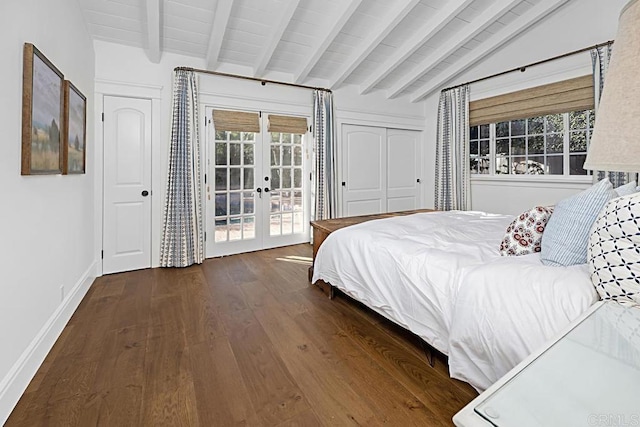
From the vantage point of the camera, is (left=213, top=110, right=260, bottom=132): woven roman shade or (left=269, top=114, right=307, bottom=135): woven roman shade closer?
(left=213, top=110, right=260, bottom=132): woven roman shade

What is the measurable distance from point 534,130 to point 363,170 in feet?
8.03

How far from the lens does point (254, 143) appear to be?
4.50 m

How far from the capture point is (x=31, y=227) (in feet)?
6.07

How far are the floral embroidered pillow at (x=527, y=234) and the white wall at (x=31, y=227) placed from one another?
8.41ft

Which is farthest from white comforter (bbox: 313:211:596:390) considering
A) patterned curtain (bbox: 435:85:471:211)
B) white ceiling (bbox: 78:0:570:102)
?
patterned curtain (bbox: 435:85:471:211)

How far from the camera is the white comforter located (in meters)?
1.34

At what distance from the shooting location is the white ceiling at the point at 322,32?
3229 mm

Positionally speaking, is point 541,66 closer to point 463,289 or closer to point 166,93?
point 463,289

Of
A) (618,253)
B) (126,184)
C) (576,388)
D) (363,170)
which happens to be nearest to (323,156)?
(363,170)

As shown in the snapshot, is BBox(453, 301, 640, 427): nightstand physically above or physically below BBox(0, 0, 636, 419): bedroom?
below

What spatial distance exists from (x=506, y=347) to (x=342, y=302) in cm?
156

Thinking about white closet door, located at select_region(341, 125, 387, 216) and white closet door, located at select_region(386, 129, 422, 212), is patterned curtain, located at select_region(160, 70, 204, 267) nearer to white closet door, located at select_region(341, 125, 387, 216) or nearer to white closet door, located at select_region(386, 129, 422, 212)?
white closet door, located at select_region(341, 125, 387, 216)

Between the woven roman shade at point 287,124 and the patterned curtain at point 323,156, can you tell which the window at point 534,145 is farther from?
the woven roman shade at point 287,124

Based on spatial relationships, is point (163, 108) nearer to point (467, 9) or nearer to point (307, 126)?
point (307, 126)
